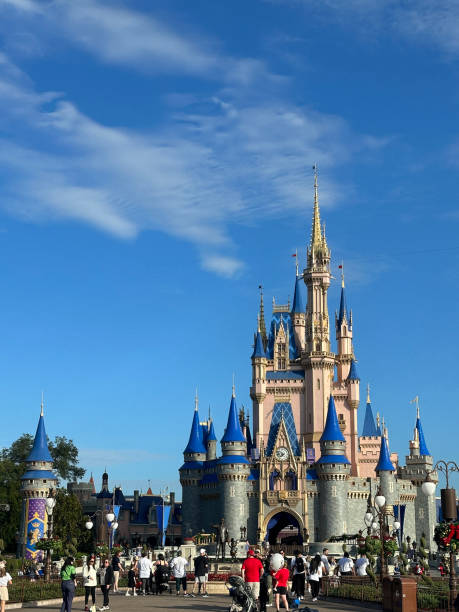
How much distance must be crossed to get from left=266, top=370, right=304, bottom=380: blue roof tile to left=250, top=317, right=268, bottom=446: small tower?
3.22 feet

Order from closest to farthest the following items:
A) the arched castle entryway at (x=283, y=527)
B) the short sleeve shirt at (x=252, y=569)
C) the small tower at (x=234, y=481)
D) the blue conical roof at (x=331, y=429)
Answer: the short sleeve shirt at (x=252, y=569)
the small tower at (x=234, y=481)
the arched castle entryway at (x=283, y=527)
the blue conical roof at (x=331, y=429)

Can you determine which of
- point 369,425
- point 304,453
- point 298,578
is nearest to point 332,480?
point 304,453

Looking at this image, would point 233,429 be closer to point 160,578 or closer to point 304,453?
point 304,453

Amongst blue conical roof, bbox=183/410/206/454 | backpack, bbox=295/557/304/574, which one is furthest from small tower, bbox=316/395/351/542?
backpack, bbox=295/557/304/574

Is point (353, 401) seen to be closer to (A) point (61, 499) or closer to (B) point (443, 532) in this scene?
(A) point (61, 499)

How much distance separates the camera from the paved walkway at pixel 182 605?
22.6 m

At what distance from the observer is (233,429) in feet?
242

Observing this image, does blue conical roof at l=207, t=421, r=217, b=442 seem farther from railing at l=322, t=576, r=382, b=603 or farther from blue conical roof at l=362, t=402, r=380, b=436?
railing at l=322, t=576, r=382, b=603

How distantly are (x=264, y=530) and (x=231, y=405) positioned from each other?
34.5 ft

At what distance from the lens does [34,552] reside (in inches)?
2405

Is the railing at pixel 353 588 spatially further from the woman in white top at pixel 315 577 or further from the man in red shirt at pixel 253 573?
the man in red shirt at pixel 253 573

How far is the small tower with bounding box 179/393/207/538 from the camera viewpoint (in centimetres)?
7612

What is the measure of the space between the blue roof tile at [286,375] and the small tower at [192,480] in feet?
25.1

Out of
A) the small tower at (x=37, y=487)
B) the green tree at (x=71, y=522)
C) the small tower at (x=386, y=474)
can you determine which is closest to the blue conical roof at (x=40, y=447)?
the small tower at (x=37, y=487)
